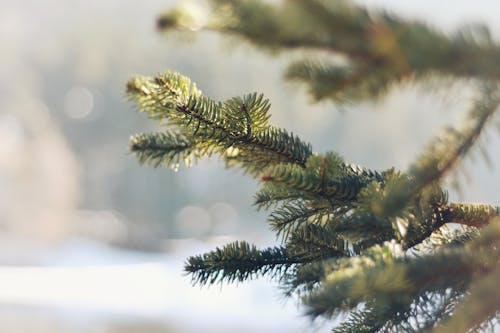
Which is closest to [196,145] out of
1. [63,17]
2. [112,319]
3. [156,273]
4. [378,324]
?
[378,324]

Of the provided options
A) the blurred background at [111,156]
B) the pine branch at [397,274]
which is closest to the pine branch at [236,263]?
the pine branch at [397,274]

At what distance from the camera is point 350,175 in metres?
0.41

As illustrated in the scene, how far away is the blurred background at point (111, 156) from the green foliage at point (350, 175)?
778 cm

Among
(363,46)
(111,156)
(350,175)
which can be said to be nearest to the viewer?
(363,46)

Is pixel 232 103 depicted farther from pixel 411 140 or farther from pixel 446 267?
pixel 411 140

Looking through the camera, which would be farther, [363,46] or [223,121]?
[223,121]

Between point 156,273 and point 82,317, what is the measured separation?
2.70 metres

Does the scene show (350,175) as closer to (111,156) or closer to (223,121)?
(223,121)

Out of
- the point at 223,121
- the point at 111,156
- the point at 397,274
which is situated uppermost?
the point at 111,156

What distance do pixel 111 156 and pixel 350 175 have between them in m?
14.7

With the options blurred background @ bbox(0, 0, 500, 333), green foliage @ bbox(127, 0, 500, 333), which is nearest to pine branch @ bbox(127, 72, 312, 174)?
green foliage @ bbox(127, 0, 500, 333)

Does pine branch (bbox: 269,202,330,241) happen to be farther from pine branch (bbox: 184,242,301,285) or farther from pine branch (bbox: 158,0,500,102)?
pine branch (bbox: 158,0,500,102)

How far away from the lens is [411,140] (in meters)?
15.2

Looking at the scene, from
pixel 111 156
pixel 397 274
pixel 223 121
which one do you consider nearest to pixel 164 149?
pixel 223 121
